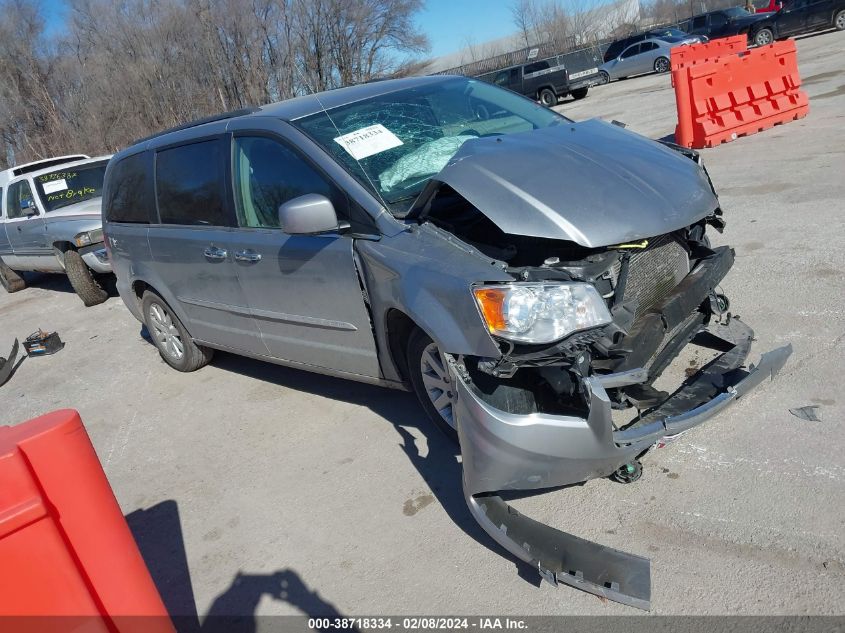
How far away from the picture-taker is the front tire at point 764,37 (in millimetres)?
23469

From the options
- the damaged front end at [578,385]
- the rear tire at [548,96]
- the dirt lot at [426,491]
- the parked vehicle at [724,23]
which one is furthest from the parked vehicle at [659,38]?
the damaged front end at [578,385]

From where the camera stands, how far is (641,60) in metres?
26.5

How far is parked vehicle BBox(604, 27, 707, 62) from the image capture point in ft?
84.7

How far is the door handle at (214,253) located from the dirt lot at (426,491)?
1124mm

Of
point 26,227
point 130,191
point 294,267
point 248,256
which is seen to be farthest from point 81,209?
point 294,267

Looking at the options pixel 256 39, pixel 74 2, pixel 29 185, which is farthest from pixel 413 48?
pixel 29 185

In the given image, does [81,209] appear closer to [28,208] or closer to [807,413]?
[28,208]

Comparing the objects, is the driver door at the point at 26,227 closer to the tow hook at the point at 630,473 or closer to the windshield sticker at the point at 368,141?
the windshield sticker at the point at 368,141

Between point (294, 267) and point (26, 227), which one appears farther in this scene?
point (26, 227)

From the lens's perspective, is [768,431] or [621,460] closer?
[621,460]

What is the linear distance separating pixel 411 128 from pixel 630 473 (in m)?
2.27

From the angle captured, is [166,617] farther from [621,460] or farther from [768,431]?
[768,431]

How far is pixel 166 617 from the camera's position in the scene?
252 cm

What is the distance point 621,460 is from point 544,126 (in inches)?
92.4
